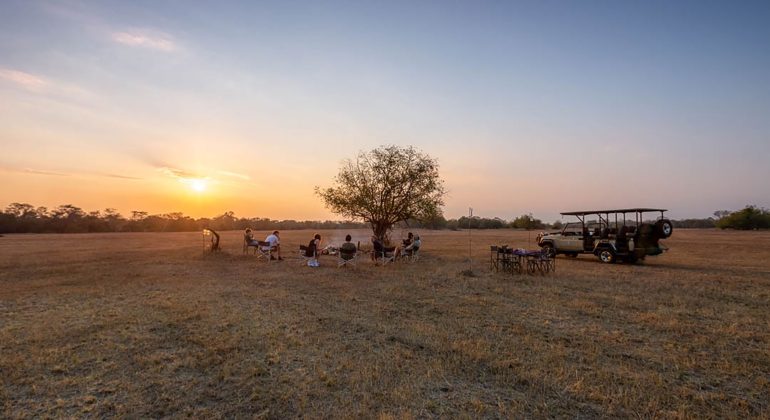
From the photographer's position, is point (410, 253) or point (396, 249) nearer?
point (396, 249)

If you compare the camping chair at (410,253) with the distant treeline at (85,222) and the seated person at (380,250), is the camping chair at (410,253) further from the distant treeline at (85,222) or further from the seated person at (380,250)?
the distant treeline at (85,222)

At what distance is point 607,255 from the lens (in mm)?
17188

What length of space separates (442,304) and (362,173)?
15.8 m

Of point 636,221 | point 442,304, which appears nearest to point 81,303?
point 442,304

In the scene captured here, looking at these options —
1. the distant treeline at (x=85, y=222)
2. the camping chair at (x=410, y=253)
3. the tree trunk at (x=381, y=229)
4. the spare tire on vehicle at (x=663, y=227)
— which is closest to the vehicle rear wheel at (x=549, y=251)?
the spare tire on vehicle at (x=663, y=227)

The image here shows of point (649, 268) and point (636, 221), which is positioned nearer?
point (649, 268)

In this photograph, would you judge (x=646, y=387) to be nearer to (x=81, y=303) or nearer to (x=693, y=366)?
(x=693, y=366)

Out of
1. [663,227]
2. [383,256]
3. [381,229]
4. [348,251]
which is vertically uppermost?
[663,227]

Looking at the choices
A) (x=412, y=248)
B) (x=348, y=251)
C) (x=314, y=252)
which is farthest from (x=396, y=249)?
(x=314, y=252)

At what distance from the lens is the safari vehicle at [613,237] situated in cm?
1639

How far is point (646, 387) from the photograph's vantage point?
427 cm

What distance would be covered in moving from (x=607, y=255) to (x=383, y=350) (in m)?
15.6

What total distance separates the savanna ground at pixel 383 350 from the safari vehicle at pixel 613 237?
5554 mm

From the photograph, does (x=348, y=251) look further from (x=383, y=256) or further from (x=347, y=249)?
(x=383, y=256)
